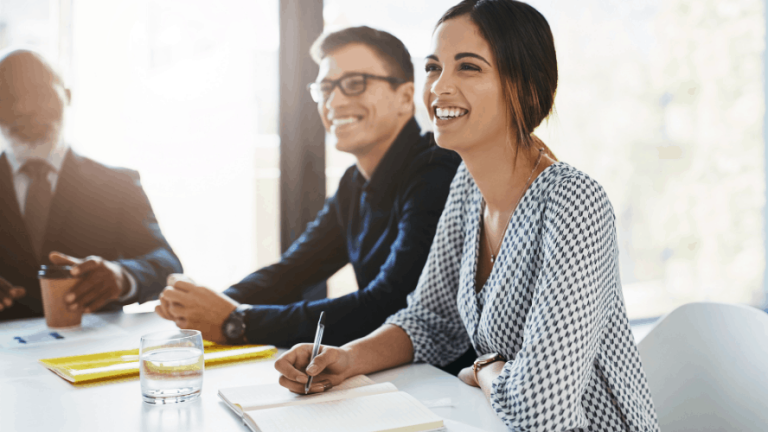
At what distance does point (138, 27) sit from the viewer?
178cm

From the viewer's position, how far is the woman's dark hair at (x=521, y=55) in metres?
1.13

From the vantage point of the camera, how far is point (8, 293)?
164cm

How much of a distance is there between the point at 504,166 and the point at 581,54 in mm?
2154

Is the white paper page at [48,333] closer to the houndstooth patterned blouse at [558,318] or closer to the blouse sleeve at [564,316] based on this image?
the houndstooth patterned blouse at [558,318]

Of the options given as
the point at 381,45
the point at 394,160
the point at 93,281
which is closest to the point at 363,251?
the point at 394,160

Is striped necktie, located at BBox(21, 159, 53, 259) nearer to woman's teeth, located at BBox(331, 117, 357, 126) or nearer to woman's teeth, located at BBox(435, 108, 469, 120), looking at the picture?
woman's teeth, located at BBox(331, 117, 357, 126)

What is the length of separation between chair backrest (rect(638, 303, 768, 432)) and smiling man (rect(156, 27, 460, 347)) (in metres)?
0.58

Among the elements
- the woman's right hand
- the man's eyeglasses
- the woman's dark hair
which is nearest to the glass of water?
the woman's right hand

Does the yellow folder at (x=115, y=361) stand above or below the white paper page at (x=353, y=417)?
below

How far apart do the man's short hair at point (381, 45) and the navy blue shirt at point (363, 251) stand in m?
0.19

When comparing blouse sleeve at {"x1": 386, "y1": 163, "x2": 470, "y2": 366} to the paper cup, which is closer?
blouse sleeve at {"x1": 386, "y1": 163, "x2": 470, "y2": 366}

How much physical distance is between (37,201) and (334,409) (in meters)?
1.26

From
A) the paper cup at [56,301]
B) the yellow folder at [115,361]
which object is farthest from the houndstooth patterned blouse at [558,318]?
the paper cup at [56,301]

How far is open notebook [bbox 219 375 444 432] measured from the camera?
808 millimetres
